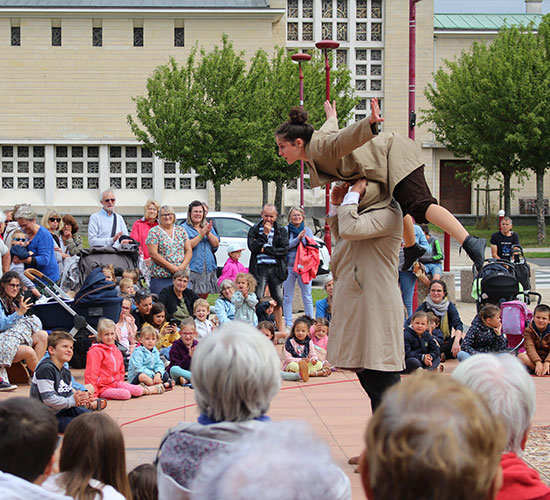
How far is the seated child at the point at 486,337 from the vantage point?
9.48 metres

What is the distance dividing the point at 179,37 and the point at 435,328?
128ft

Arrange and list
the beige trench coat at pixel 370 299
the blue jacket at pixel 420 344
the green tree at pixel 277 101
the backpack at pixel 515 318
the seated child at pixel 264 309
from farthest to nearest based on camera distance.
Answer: the green tree at pixel 277 101 → the seated child at pixel 264 309 → the backpack at pixel 515 318 → the blue jacket at pixel 420 344 → the beige trench coat at pixel 370 299

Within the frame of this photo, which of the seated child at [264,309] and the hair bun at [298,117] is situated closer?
the hair bun at [298,117]

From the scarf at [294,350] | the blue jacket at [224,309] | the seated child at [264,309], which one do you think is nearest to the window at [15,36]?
the seated child at [264,309]

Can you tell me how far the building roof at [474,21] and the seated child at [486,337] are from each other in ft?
145

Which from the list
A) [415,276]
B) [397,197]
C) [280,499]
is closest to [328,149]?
[397,197]

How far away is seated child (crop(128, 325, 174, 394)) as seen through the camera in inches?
329

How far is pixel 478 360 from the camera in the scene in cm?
273

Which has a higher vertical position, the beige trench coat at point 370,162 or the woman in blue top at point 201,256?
the beige trench coat at point 370,162

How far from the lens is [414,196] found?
4.95 metres

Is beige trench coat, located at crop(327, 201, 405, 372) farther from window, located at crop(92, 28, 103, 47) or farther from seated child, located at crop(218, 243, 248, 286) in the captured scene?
window, located at crop(92, 28, 103, 47)

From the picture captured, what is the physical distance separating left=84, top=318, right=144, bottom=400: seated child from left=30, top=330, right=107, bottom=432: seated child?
3.16ft

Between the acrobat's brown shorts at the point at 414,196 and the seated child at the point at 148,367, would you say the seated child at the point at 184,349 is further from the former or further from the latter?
the acrobat's brown shorts at the point at 414,196

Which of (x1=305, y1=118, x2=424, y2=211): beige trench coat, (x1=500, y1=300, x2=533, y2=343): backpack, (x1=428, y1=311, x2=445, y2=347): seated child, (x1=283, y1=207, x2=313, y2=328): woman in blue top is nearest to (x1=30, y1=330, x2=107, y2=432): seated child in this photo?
(x1=305, y1=118, x2=424, y2=211): beige trench coat
